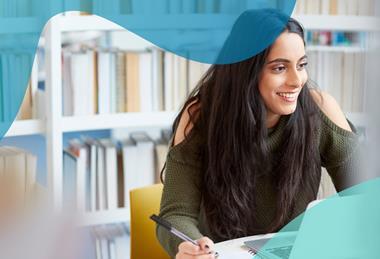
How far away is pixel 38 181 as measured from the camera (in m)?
0.28

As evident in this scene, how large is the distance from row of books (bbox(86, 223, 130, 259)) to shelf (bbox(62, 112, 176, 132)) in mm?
Result: 199

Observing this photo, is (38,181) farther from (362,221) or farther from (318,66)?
(318,66)

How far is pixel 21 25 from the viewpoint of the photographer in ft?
0.74

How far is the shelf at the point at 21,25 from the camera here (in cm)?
22

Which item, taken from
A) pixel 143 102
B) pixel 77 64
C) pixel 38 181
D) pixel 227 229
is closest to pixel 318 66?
pixel 143 102

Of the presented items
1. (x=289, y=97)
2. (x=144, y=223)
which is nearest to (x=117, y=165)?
(x=144, y=223)

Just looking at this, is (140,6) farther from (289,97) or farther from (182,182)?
(182,182)

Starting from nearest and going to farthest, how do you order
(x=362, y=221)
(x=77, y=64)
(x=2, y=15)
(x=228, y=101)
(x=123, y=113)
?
(x=2, y=15)
(x=362, y=221)
(x=228, y=101)
(x=77, y=64)
(x=123, y=113)

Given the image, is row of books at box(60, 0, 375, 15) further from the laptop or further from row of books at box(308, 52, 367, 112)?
row of books at box(308, 52, 367, 112)

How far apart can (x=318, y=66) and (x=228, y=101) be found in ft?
1.84

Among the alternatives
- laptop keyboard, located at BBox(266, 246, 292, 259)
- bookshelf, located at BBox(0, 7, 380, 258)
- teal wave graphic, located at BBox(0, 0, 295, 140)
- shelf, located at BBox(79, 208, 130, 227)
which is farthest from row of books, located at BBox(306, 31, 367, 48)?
teal wave graphic, located at BBox(0, 0, 295, 140)

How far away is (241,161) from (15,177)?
0.46 m

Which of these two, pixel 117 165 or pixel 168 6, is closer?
pixel 168 6

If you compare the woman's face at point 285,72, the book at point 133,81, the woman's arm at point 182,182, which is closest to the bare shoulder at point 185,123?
the woman's arm at point 182,182
